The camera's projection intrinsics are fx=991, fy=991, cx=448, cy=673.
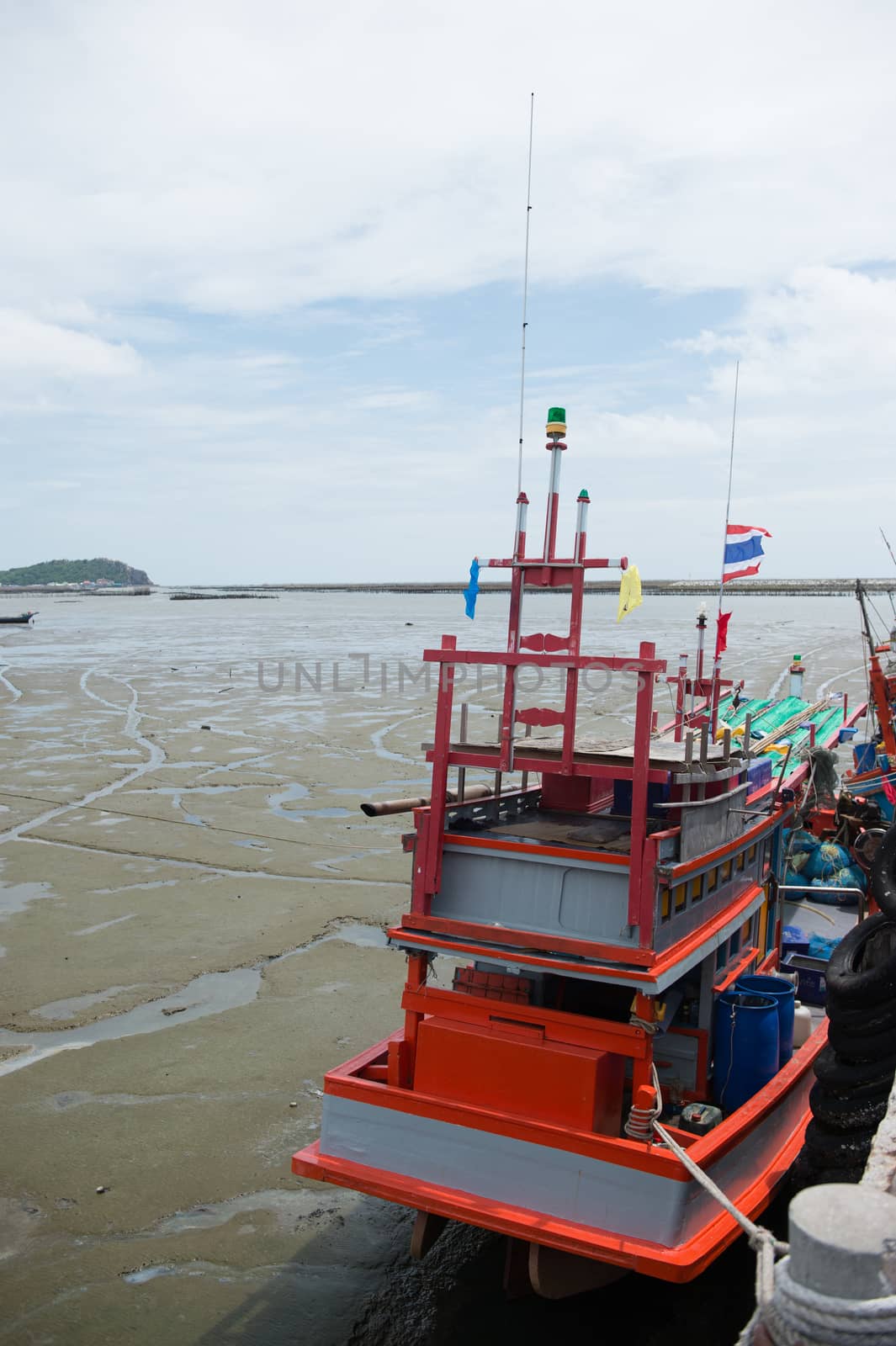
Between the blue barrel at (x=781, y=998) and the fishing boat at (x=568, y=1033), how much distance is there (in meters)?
0.09

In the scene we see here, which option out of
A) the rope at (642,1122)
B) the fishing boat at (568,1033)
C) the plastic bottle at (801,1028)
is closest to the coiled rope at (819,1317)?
the fishing boat at (568,1033)

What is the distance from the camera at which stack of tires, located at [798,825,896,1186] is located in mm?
6480

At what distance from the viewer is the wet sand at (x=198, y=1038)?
6.91 metres

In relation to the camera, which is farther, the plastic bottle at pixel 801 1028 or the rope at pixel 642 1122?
the plastic bottle at pixel 801 1028

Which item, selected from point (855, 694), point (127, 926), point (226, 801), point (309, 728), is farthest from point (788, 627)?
point (127, 926)

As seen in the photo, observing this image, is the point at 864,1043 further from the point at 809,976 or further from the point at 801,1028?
the point at 809,976

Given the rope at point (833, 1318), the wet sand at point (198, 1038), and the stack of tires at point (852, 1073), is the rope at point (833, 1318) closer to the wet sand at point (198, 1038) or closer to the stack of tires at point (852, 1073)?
the stack of tires at point (852, 1073)

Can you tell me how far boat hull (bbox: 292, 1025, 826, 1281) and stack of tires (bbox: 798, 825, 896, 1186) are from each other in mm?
410

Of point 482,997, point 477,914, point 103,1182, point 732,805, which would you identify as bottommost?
point 103,1182

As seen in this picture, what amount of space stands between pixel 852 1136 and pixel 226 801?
51.5 feet

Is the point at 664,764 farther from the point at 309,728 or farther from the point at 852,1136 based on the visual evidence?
the point at 309,728

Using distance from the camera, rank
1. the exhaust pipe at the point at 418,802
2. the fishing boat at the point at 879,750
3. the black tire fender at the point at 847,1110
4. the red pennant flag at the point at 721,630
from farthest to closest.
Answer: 1. the fishing boat at the point at 879,750
2. the red pennant flag at the point at 721,630
3. the exhaust pipe at the point at 418,802
4. the black tire fender at the point at 847,1110

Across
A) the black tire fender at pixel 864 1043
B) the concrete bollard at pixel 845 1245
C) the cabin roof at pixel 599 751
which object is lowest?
the black tire fender at pixel 864 1043

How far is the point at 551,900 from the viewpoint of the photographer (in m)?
6.59
